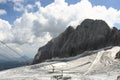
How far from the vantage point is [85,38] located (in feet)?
403

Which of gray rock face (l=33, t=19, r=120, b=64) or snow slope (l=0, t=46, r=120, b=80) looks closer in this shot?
snow slope (l=0, t=46, r=120, b=80)

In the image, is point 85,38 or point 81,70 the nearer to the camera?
point 81,70

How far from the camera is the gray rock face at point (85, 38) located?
117m

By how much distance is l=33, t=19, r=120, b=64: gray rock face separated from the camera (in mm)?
117312

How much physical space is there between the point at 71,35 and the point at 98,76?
7724cm

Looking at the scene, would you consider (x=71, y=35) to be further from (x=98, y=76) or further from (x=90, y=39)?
(x=98, y=76)

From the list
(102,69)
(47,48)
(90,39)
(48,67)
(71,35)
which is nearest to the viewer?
(102,69)

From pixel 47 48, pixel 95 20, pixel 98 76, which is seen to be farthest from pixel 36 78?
pixel 47 48

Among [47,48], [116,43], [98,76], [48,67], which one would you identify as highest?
[47,48]

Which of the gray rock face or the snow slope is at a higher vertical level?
the gray rock face

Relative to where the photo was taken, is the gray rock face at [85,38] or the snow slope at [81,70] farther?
the gray rock face at [85,38]

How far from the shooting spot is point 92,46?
118 meters

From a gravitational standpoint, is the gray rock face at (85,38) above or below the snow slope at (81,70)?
above

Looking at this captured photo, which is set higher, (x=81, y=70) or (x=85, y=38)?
(x=85, y=38)
